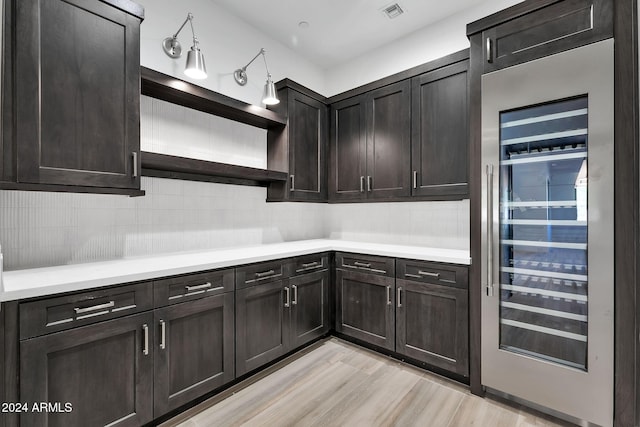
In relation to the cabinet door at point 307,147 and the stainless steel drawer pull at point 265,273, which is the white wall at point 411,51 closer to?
the cabinet door at point 307,147

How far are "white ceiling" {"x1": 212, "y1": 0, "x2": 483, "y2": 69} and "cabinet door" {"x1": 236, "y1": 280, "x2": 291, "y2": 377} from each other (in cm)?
243

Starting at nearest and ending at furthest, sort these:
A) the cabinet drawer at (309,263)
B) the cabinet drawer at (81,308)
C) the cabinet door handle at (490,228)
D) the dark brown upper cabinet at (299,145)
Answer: the cabinet drawer at (81,308)
the cabinet door handle at (490,228)
the cabinet drawer at (309,263)
the dark brown upper cabinet at (299,145)

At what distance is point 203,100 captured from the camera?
234 cm

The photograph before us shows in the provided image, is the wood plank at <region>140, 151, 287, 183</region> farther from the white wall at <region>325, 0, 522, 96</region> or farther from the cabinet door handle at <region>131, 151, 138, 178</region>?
the white wall at <region>325, 0, 522, 96</region>

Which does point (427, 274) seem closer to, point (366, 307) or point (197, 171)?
point (366, 307)

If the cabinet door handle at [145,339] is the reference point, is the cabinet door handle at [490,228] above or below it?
above

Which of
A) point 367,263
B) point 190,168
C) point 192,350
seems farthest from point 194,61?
point 367,263

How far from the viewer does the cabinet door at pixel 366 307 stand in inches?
99.0

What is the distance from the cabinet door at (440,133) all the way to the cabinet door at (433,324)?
833 millimetres

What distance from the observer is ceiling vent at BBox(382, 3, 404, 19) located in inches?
104

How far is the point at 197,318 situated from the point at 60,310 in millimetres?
692

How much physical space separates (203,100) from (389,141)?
171cm

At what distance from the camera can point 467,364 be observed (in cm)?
211

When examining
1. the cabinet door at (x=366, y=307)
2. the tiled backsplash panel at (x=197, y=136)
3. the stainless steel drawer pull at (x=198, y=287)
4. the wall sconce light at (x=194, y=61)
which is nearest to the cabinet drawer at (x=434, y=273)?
the cabinet door at (x=366, y=307)
